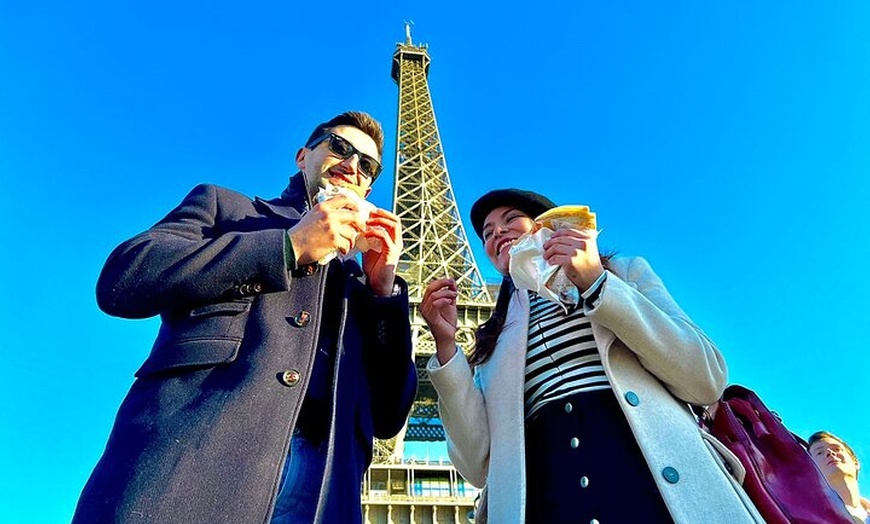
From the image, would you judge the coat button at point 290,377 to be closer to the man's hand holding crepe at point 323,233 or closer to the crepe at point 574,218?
the man's hand holding crepe at point 323,233

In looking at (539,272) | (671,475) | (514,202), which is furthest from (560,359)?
(514,202)

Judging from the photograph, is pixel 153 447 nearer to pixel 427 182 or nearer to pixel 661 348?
pixel 661 348

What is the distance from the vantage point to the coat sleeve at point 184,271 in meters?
2.26

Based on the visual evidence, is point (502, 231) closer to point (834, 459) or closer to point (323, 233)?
point (323, 233)

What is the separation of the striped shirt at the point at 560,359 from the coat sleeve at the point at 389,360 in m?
0.54

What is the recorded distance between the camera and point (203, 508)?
74.4 inches

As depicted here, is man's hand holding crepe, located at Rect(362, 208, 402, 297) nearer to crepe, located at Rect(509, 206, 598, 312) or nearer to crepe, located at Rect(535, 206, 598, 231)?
crepe, located at Rect(509, 206, 598, 312)

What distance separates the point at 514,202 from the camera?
142 inches

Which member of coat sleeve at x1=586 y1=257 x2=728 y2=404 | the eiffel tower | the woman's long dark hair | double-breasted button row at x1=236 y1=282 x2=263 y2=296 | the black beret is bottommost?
double-breasted button row at x1=236 y1=282 x2=263 y2=296

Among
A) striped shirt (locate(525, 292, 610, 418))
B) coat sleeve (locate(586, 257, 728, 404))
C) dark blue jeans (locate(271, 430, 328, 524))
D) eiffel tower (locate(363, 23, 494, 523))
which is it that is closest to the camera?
dark blue jeans (locate(271, 430, 328, 524))

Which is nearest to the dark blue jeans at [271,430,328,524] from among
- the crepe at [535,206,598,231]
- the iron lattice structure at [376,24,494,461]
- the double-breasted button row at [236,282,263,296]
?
the double-breasted button row at [236,282,263,296]

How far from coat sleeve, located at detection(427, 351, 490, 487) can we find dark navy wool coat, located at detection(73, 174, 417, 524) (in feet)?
0.88

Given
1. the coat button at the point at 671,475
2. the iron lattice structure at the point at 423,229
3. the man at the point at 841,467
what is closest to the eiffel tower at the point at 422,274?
the iron lattice structure at the point at 423,229

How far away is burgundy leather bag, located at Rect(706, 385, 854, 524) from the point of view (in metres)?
2.67
